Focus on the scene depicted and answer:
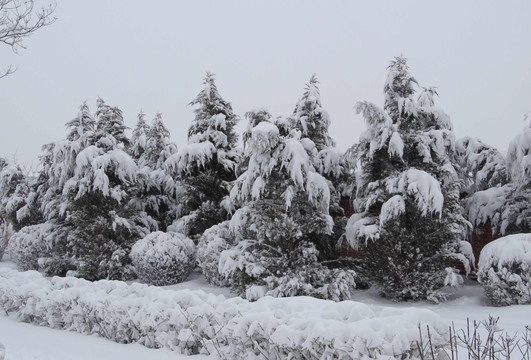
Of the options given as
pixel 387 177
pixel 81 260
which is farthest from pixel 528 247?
pixel 81 260

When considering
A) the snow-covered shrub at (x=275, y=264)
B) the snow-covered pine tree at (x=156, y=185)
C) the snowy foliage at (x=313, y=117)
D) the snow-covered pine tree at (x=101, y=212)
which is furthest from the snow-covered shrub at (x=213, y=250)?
the snow-covered pine tree at (x=156, y=185)

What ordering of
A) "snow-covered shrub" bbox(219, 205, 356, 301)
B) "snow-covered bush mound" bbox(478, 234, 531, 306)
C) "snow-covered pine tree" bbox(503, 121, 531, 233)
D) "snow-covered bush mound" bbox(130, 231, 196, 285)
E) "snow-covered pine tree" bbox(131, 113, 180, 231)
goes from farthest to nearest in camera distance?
"snow-covered pine tree" bbox(131, 113, 180, 231)
"snow-covered bush mound" bbox(130, 231, 196, 285)
"snow-covered pine tree" bbox(503, 121, 531, 233)
"snow-covered shrub" bbox(219, 205, 356, 301)
"snow-covered bush mound" bbox(478, 234, 531, 306)

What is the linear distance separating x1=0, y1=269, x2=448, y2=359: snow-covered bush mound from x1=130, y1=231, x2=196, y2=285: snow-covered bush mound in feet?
8.12

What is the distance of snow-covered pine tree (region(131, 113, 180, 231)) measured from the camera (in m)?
13.9

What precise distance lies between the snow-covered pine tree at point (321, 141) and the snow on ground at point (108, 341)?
87.1 inches

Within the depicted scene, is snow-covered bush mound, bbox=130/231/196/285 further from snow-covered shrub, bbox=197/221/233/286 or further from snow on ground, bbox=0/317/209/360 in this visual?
snow on ground, bbox=0/317/209/360

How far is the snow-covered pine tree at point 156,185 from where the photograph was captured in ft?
45.6

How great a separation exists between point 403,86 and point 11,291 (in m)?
8.91

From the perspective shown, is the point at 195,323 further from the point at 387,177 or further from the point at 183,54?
the point at 183,54

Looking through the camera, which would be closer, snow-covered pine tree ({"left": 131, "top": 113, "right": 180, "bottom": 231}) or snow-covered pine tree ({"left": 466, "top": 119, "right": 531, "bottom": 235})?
snow-covered pine tree ({"left": 466, "top": 119, "right": 531, "bottom": 235})

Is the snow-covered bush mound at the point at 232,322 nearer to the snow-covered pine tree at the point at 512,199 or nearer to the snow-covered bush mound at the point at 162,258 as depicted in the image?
the snow-covered bush mound at the point at 162,258

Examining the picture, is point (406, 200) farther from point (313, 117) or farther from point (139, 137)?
point (139, 137)

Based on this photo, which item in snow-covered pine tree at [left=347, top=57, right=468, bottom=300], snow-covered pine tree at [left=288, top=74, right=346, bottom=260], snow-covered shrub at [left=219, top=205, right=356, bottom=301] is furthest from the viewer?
snow-covered pine tree at [left=288, top=74, right=346, bottom=260]

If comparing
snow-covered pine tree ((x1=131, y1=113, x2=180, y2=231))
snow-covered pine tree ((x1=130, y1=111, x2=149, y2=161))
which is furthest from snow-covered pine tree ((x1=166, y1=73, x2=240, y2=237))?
snow-covered pine tree ((x1=130, y1=111, x2=149, y2=161))
